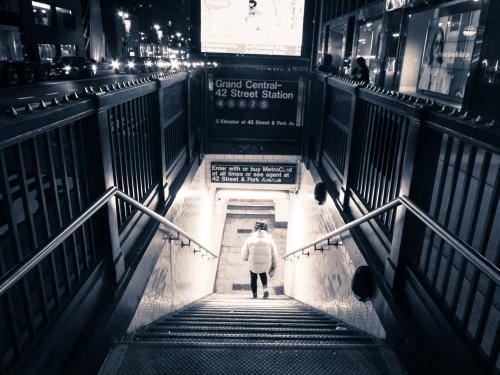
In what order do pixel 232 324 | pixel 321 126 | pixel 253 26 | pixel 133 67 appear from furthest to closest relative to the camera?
pixel 133 67, pixel 253 26, pixel 321 126, pixel 232 324

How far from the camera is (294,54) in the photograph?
846 cm

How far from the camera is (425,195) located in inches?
98.5

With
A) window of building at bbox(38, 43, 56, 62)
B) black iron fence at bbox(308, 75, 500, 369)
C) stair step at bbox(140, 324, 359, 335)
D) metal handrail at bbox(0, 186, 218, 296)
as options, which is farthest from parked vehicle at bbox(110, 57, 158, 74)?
metal handrail at bbox(0, 186, 218, 296)

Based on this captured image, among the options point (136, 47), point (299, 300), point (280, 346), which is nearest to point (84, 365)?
point (280, 346)

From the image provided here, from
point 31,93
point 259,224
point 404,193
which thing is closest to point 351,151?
point 404,193

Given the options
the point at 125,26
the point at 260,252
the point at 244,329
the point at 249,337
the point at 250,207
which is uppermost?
the point at 125,26

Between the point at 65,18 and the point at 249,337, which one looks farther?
the point at 65,18

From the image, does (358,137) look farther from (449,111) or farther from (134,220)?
(134,220)

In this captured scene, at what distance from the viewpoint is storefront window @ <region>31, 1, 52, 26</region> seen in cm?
2152

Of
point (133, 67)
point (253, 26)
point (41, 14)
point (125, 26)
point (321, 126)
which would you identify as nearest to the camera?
point (321, 126)

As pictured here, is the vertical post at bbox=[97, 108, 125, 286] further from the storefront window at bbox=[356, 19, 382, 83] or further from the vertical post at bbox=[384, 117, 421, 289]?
the storefront window at bbox=[356, 19, 382, 83]

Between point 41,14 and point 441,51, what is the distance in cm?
2201

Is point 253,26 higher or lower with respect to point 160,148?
higher

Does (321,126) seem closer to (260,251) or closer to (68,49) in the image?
(260,251)
